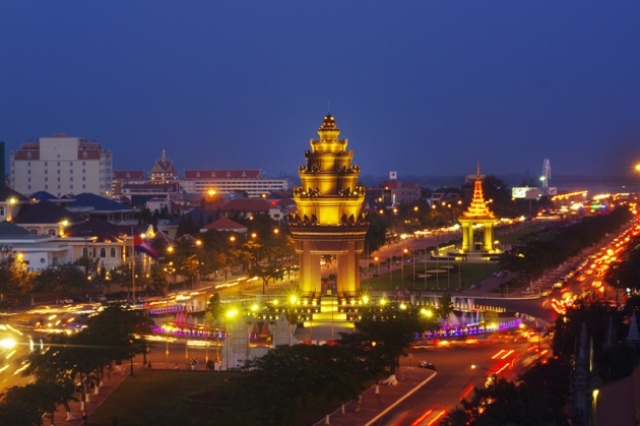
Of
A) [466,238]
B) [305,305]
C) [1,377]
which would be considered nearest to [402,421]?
[1,377]

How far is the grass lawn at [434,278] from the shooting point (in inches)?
3612

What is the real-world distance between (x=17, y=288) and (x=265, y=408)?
133 ft

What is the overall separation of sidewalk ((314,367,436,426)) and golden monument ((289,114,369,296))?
16.7 meters

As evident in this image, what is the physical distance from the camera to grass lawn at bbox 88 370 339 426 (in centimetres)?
3812

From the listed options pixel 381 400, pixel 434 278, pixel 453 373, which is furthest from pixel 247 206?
pixel 381 400

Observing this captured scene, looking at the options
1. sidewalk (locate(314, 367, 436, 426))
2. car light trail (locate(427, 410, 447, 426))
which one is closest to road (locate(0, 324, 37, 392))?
sidewalk (locate(314, 367, 436, 426))

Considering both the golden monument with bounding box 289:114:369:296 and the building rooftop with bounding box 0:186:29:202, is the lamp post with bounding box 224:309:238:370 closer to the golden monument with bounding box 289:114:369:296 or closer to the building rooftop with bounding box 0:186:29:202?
the golden monument with bounding box 289:114:369:296

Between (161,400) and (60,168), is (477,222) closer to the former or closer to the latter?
(161,400)

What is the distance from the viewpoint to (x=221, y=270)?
10188cm

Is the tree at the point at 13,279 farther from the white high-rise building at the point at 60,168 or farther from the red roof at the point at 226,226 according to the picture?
the white high-rise building at the point at 60,168

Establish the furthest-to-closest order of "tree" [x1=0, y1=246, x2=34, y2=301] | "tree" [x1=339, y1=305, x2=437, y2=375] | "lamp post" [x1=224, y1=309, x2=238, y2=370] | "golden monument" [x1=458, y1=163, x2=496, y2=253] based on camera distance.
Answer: "golden monument" [x1=458, y1=163, x2=496, y2=253] → "tree" [x1=0, y1=246, x2=34, y2=301] → "lamp post" [x1=224, y1=309, x2=238, y2=370] → "tree" [x1=339, y1=305, x2=437, y2=375]

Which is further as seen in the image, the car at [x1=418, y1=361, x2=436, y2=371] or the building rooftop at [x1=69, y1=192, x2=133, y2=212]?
the building rooftop at [x1=69, y1=192, x2=133, y2=212]

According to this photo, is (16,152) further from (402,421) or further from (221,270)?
(402,421)

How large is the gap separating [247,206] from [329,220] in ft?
365
